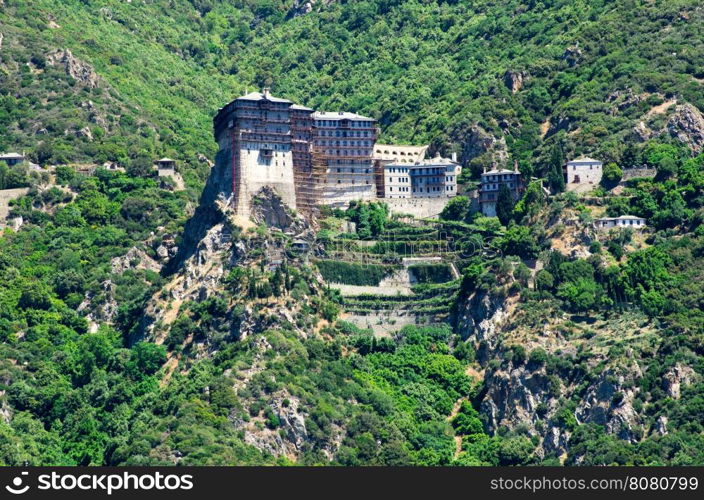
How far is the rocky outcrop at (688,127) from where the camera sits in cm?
16612

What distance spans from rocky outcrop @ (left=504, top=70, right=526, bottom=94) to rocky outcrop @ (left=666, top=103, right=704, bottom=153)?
82.9ft

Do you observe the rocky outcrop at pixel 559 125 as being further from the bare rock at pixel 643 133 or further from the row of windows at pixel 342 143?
the row of windows at pixel 342 143

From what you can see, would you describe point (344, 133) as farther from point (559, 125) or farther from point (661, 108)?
point (661, 108)

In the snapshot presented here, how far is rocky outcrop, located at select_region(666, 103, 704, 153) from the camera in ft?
545

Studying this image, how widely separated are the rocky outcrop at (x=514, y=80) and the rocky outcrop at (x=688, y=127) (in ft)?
82.9

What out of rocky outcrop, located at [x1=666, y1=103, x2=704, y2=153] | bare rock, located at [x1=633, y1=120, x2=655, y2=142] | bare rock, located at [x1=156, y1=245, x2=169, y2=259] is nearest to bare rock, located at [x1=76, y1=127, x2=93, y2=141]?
bare rock, located at [x1=156, y1=245, x2=169, y2=259]

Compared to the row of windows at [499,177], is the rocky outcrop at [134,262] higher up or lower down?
lower down

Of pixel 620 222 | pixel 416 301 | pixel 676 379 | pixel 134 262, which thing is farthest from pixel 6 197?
pixel 676 379

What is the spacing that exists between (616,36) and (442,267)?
4338 centimetres

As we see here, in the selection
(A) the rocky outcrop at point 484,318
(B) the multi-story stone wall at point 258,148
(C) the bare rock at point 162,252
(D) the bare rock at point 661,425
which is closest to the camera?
(D) the bare rock at point 661,425

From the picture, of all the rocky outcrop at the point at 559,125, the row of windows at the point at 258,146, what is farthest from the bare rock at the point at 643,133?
the row of windows at the point at 258,146

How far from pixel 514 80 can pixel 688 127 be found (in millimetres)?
27916

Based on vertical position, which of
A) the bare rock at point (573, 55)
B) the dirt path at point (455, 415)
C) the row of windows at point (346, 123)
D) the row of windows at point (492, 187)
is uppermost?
the bare rock at point (573, 55)

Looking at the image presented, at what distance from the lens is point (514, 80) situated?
627 ft
